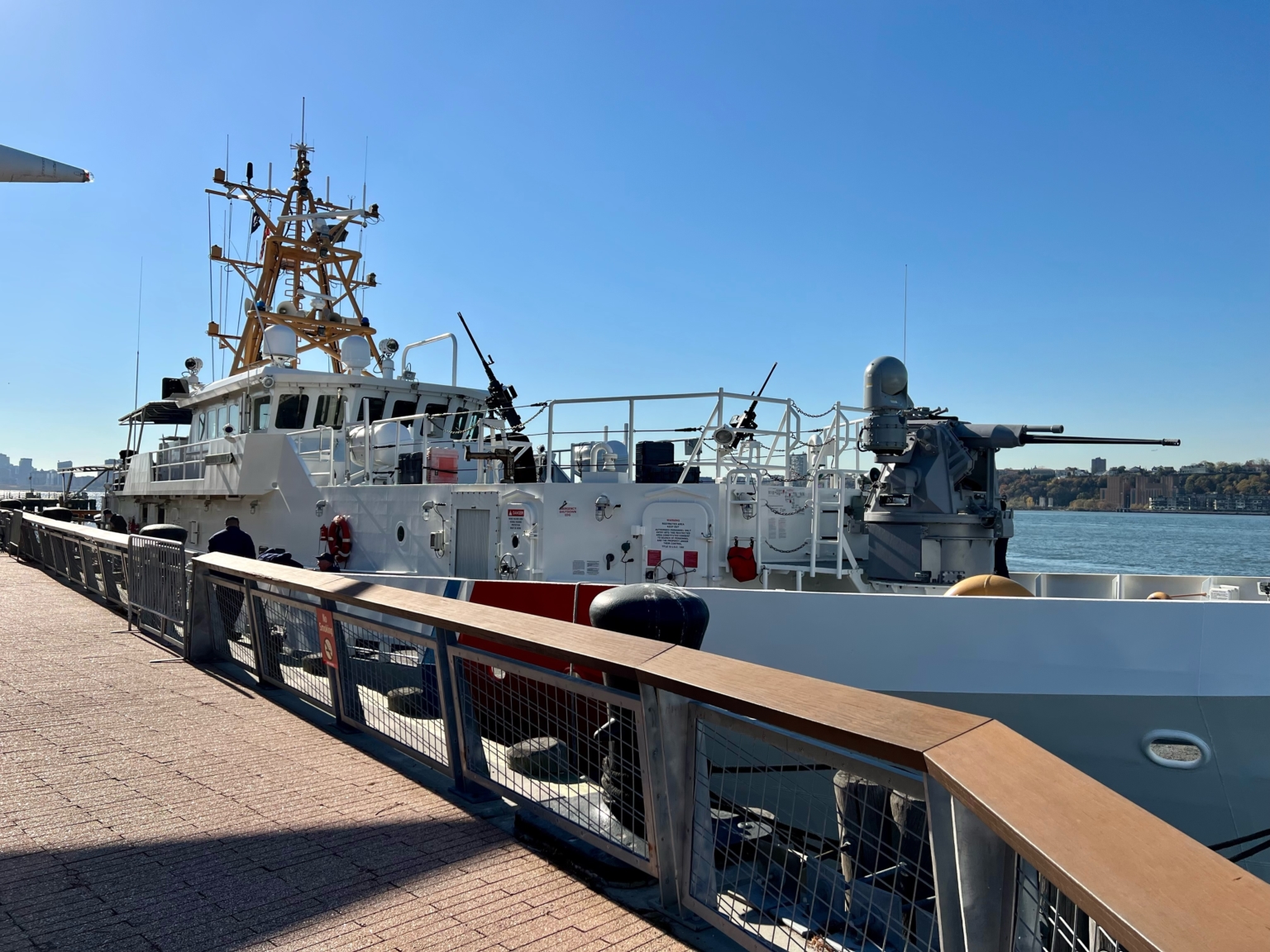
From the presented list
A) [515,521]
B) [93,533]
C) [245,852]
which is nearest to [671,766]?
[245,852]

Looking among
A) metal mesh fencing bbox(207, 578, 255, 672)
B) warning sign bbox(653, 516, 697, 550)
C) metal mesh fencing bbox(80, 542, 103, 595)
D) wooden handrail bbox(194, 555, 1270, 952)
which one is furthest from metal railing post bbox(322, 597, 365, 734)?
metal mesh fencing bbox(80, 542, 103, 595)

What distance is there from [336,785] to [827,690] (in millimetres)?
2738

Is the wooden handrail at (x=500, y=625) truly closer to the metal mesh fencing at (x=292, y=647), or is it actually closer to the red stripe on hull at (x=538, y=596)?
the metal mesh fencing at (x=292, y=647)

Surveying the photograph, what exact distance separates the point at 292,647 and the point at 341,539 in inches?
243

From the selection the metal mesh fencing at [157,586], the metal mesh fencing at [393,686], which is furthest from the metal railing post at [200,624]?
the metal mesh fencing at [393,686]

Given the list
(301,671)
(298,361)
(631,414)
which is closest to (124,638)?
(301,671)

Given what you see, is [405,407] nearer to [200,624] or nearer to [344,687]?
[200,624]

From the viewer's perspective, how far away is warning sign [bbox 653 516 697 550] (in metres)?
8.96

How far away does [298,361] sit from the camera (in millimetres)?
18672

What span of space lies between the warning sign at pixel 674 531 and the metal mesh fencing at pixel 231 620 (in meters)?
3.82

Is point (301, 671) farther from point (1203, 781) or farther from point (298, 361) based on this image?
point (298, 361)

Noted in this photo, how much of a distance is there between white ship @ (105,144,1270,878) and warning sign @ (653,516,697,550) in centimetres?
2

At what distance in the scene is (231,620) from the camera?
7160mm

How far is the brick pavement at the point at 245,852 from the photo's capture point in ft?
9.35
